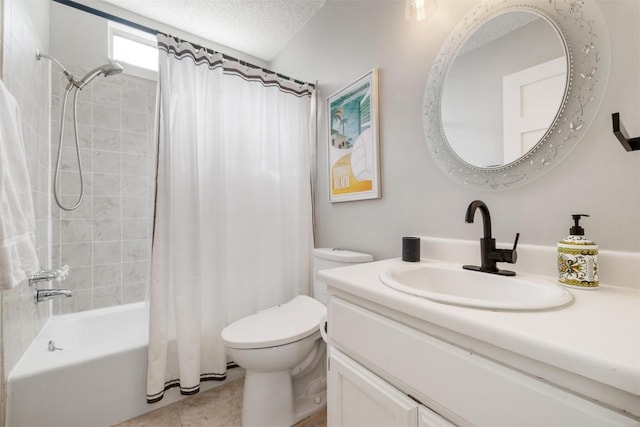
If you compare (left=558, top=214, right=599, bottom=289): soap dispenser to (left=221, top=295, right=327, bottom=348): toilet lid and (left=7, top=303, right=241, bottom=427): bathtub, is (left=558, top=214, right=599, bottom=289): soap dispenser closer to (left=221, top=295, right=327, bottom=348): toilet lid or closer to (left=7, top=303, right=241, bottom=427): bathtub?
(left=221, top=295, right=327, bottom=348): toilet lid

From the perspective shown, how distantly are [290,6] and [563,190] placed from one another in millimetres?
1936

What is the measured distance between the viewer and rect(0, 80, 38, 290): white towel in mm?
732

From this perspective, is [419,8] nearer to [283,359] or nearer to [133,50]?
[283,359]

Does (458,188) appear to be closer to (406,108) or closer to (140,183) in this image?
(406,108)

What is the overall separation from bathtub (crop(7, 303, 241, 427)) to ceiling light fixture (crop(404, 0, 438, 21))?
205cm

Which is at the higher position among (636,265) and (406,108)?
(406,108)

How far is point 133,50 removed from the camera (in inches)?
82.2

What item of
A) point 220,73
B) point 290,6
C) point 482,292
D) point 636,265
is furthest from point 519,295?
point 290,6

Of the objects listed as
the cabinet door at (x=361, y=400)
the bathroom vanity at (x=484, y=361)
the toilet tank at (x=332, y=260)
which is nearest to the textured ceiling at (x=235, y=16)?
Answer: the toilet tank at (x=332, y=260)

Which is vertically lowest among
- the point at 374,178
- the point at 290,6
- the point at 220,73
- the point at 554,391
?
the point at 554,391

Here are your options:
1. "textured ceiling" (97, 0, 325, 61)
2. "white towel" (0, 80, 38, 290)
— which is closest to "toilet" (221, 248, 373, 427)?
"white towel" (0, 80, 38, 290)

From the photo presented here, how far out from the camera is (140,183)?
6.64 feet

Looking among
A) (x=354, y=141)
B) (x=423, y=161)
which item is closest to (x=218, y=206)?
(x=354, y=141)

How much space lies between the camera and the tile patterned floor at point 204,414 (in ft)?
4.23
